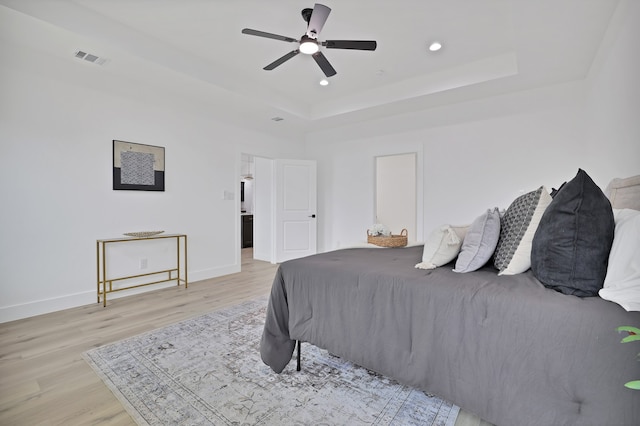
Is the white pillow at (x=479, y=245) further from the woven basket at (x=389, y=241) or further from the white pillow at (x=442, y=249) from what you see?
the woven basket at (x=389, y=241)

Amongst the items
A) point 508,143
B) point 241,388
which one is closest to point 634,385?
point 241,388

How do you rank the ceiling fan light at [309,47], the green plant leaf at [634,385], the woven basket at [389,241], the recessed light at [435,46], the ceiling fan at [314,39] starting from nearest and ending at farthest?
the green plant leaf at [634,385], the ceiling fan at [314,39], the ceiling fan light at [309,47], the woven basket at [389,241], the recessed light at [435,46]

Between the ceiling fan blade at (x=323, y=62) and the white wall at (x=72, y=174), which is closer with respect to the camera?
the ceiling fan blade at (x=323, y=62)

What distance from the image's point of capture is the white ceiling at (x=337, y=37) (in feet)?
7.98

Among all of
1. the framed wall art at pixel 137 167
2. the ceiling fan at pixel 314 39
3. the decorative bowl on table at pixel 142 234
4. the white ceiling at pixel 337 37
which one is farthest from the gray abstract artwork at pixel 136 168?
the ceiling fan at pixel 314 39

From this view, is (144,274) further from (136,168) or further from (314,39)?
(314,39)

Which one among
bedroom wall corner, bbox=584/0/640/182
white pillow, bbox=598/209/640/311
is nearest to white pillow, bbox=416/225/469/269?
white pillow, bbox=598/209/640/311

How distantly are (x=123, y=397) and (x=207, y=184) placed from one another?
3.26m

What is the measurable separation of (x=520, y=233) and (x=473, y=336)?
65 cm

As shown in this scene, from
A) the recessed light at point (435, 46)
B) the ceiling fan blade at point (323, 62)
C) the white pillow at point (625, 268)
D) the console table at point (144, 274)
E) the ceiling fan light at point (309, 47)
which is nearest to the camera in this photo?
the white pillow at point (625, 268)

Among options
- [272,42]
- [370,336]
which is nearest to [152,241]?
[272,42]

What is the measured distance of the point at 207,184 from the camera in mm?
4531

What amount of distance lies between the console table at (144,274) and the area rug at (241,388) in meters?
1.36

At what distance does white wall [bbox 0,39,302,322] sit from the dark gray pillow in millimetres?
4148
